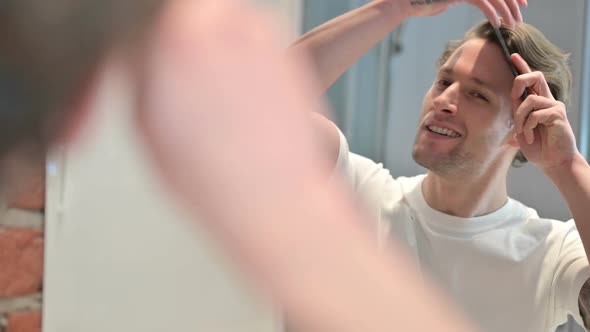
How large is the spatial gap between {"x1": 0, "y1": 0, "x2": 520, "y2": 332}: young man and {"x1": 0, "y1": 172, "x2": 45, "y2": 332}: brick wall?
451 mm

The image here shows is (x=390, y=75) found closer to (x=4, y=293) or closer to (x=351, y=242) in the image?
(x=4, y=293)

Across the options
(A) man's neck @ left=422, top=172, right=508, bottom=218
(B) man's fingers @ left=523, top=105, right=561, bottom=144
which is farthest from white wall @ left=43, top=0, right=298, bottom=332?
(B) man's fingers @ left=523, top=105, right=561, bottom=144

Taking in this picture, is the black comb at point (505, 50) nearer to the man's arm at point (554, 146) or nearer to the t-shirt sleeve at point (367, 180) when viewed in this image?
the man's arm at point (554, 146)

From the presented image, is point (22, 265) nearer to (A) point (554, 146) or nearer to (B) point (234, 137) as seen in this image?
(B) point (234, 137)

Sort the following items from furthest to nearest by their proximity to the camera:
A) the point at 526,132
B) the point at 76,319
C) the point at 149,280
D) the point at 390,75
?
the point at 390,75
the point at 526,132
the point at 149,280
the point at 76,319

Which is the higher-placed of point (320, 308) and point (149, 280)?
point (320, 308)

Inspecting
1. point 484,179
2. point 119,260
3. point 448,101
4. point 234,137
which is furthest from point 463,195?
point 234,137

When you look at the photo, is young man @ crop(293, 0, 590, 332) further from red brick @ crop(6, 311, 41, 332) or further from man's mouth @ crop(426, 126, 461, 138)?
red brick @ crop(6, 311, 41, 332)

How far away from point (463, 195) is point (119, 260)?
0.62 meters

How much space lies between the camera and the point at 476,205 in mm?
1107

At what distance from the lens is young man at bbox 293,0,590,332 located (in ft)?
3.27

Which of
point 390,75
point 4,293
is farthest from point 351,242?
point 390,75

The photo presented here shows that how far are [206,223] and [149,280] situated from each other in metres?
0.68

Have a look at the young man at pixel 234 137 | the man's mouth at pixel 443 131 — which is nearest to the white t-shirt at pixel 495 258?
the man's mouth at pixel 443 131
